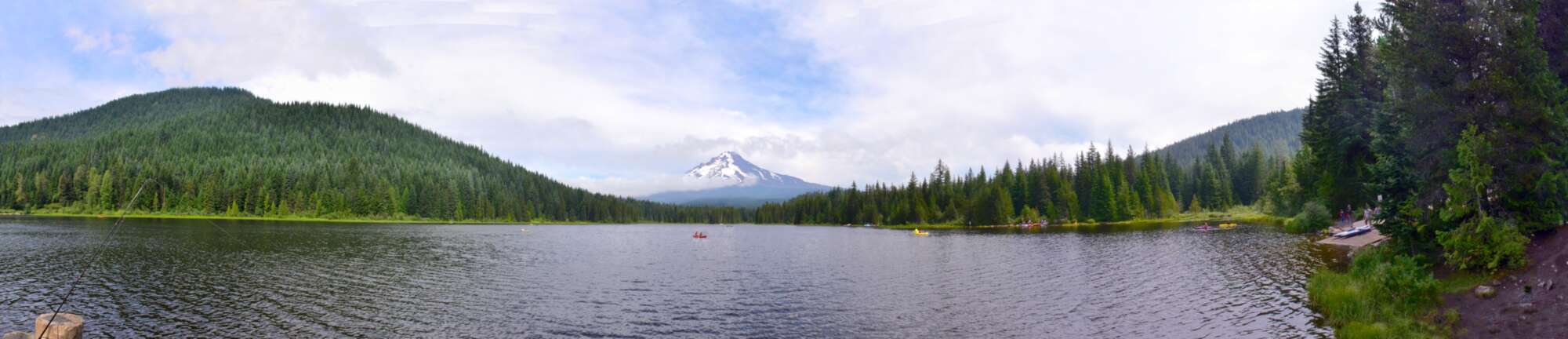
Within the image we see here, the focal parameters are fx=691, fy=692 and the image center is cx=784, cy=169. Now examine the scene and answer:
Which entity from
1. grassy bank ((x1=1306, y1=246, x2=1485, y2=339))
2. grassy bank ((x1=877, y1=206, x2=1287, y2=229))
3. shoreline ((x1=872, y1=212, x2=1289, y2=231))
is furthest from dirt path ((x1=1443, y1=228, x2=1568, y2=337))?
grassy bank ((x1=877, y1=206, x2=1287, y2=229))

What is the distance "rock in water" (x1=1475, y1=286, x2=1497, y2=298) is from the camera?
1032 inches

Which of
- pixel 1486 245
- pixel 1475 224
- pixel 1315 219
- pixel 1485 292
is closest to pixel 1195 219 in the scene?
pixel 1315 219

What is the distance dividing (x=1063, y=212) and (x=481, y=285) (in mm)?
155884

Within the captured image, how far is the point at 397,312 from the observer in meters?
35.3

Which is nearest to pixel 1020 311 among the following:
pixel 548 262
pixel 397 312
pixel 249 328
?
pixel 397 312

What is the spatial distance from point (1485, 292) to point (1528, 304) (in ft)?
8.62

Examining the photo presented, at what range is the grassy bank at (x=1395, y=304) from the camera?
981 inches

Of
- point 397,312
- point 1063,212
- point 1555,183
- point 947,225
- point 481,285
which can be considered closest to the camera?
point 1555,183

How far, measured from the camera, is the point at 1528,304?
23.9 metres

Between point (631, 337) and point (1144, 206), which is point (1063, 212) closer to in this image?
point (1144, 206)

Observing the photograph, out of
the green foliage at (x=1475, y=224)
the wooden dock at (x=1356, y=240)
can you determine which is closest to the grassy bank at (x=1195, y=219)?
the wooden dock at (x=1356, y=240)

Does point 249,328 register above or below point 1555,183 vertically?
below

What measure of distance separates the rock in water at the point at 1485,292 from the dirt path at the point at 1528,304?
0.57ft

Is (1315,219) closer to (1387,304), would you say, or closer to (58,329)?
(1387,304)
